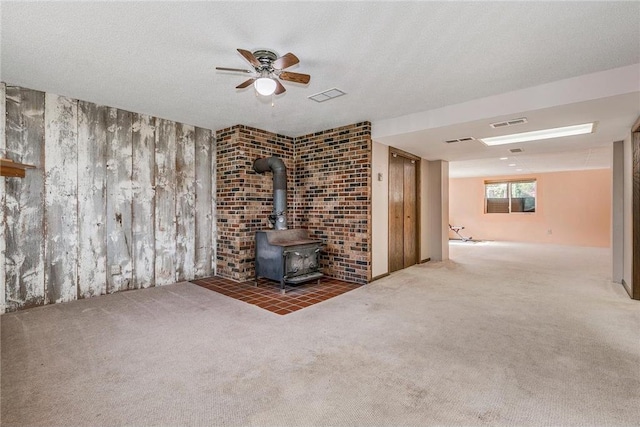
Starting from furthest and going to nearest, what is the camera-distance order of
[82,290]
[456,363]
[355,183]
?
[355,183] → [82,290] → [456,363]

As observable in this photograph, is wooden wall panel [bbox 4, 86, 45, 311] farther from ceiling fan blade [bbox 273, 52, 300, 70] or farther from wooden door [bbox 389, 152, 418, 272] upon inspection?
wooden door [bbox 389, 152, 418, 272]

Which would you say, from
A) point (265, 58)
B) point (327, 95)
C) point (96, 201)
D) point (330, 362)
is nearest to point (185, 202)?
point (96, 201)

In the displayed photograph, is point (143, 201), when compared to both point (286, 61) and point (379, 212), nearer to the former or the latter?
point (286, 61)

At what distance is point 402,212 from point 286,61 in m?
4.02

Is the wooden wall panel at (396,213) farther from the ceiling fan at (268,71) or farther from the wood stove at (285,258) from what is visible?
the ceiling fan at (268,71)

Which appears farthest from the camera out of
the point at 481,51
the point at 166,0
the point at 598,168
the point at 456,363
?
the point at 598,168

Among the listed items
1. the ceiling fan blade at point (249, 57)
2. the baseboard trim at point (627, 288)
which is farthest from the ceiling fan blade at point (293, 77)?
the baseboard trim at point (627, 288)

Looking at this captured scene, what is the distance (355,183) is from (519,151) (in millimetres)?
3352

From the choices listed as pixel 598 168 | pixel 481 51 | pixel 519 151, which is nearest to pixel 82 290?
pixel 481 51

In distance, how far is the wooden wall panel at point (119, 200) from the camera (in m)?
3.98

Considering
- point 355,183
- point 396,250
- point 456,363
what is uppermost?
point 355,183

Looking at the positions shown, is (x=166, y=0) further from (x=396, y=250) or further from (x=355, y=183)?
(x=396, y=250)

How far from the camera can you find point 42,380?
198 centimetres

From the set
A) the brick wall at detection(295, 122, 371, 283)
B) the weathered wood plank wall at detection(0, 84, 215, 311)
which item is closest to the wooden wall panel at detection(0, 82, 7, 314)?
the weathered wood plank wall at detection(0, 84, 215, 311)
